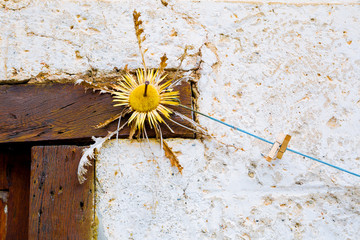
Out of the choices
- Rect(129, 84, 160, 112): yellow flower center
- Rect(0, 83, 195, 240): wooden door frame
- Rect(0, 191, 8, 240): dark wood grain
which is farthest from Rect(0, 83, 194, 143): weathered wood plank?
Rect(0, 191, 8, 240): dark wood grain

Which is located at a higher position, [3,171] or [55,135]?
[55,135]

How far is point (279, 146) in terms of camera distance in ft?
4.53

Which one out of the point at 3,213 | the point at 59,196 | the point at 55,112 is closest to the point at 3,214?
the point at 3,213

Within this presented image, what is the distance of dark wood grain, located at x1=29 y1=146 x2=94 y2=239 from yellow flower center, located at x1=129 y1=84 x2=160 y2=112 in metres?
0.31

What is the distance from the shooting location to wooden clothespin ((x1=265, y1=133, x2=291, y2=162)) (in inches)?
52.7

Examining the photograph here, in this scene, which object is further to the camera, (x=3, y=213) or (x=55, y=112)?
(x=3, y=213)

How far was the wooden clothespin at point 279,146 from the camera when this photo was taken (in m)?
1.34

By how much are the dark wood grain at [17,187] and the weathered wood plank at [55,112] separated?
184 mm

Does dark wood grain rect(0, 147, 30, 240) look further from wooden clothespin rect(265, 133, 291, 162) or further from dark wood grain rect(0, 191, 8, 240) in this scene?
wooden clothespin rect(265, 133, 291, 162)

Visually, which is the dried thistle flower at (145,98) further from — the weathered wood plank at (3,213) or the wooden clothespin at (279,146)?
the weathered wood plank at (3,213)

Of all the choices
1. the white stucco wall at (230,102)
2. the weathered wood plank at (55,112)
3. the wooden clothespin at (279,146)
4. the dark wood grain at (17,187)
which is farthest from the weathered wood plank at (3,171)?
the wooden clothespin at (279,146)

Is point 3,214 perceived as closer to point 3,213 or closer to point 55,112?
point 3,213

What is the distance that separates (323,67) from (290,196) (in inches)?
25.3

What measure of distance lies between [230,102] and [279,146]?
298 mm
